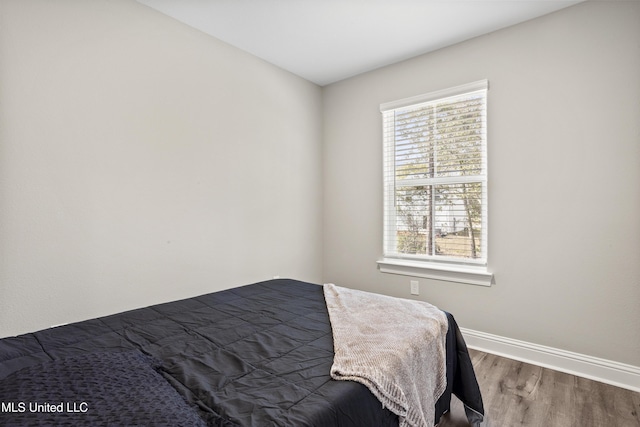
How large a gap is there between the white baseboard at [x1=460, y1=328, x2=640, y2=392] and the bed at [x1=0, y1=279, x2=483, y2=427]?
109cm

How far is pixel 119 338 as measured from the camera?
4.54 ft

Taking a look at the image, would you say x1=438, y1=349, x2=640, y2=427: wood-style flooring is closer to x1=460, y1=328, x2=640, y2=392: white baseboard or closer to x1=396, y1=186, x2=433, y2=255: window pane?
x1=460, y1=328, x2=640, y2=392: white baseboard

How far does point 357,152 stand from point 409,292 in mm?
1504

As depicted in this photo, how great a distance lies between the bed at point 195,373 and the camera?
790 mm

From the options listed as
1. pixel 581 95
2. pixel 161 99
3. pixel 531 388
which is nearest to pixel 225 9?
pixel 161 99

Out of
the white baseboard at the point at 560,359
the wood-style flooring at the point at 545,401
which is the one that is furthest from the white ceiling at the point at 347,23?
the wood-style flooring at the point at 545,401

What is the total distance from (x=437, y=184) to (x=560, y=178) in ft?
2.92

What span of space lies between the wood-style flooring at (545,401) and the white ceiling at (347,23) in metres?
2.53

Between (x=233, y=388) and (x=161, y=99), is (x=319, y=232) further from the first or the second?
(x=233, y=388)

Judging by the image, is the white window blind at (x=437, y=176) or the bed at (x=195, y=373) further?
the white window blind at (x=437, y=176)

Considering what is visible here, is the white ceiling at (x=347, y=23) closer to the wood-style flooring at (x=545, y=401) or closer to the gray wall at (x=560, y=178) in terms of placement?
the gray wall at (x=560, y=178)

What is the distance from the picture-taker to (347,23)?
2410 mm

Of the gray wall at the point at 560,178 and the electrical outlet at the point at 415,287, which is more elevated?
the gray wall at the point at 560,178

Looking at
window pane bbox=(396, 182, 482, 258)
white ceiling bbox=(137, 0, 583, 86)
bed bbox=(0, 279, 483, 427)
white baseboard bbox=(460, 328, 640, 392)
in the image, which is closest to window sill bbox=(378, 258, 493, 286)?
window pane bbox=(396, 182, 482, 258)
